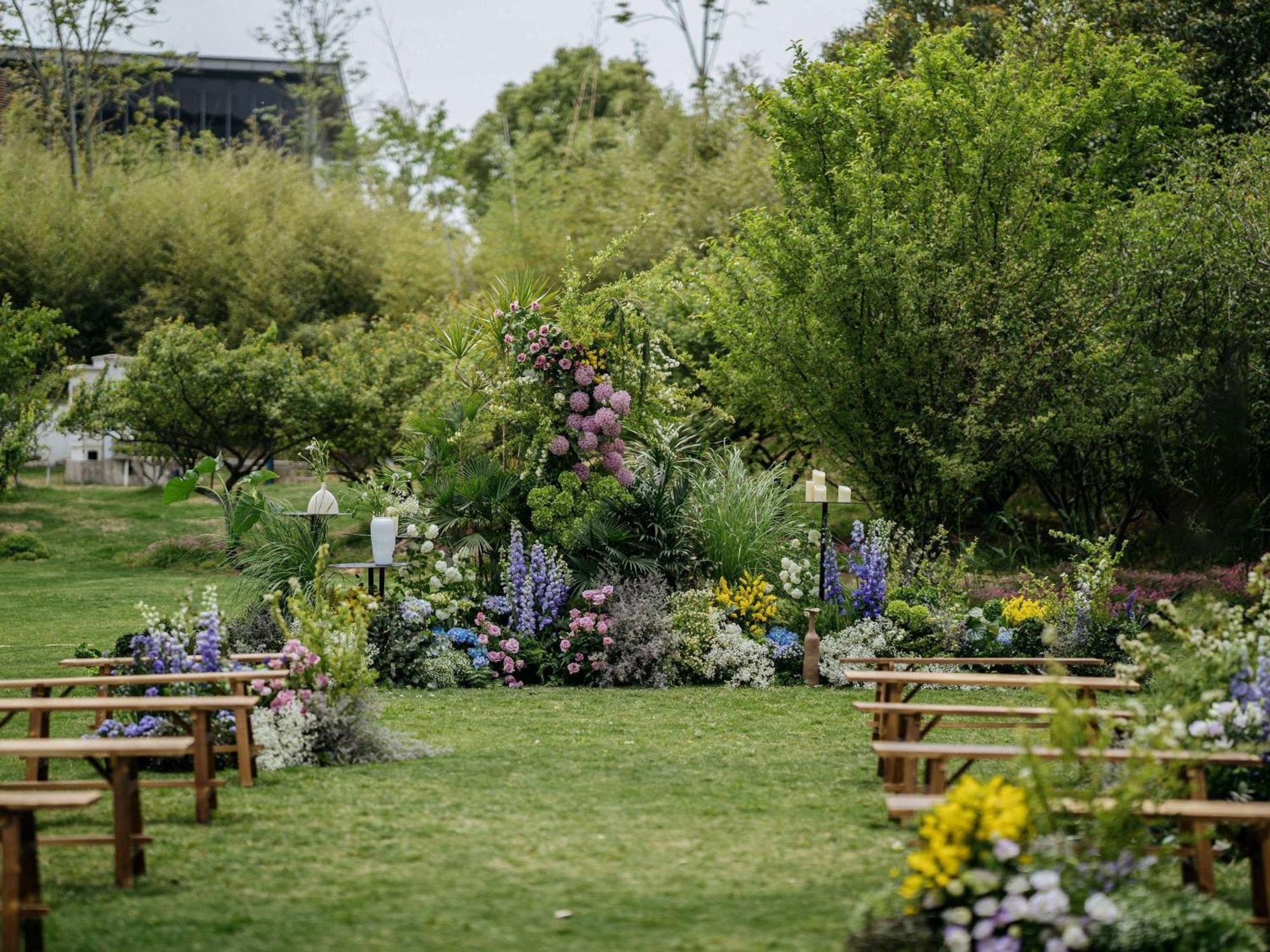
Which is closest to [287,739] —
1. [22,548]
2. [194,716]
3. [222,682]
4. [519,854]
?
[222,682]

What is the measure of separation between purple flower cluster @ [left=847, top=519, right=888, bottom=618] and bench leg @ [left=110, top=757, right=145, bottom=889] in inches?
235

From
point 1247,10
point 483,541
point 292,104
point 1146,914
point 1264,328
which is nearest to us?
point 1146,914

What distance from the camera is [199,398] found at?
1650cm

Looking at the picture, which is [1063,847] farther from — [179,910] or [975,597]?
[975,597]

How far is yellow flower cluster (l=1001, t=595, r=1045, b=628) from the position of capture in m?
9.24

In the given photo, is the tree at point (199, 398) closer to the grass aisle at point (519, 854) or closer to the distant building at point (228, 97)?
the grass aisle at point (519, 854)

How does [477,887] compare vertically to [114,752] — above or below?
below

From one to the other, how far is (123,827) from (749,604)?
5.59 meters

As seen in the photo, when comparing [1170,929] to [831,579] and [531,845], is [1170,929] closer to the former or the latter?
[531,845]

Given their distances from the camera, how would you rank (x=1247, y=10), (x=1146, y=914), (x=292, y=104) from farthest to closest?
(x=292, y=104), (x=1247, y=10), (x=1146, y=914)

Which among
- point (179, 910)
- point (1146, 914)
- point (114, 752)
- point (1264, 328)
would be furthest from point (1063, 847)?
point (1264, 328)

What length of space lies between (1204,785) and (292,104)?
126 feet

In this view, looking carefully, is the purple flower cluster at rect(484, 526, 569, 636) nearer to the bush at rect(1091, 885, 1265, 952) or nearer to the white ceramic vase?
the white ceramic vase

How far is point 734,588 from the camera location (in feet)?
31.7
